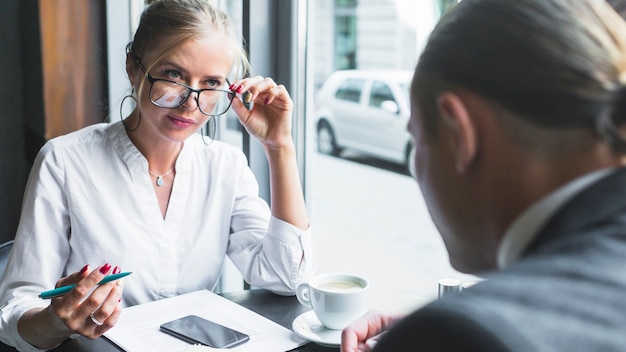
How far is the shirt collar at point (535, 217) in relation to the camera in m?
0.61

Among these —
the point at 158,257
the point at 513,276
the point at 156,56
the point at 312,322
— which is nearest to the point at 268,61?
the point at 156,56

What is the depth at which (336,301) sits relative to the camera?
121 cm

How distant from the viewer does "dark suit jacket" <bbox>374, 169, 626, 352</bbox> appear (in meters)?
0.51

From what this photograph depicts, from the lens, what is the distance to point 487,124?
2.10 ft

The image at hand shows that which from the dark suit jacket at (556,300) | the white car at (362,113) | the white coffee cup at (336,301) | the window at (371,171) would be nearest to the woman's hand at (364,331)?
the white coffee cup at (336,301)

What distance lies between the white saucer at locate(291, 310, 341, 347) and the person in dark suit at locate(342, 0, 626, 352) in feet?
→ 1.76

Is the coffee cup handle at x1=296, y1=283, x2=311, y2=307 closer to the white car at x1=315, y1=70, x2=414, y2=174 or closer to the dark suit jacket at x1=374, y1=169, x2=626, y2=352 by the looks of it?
the dark suit jacket at x1=374, y1=169, x2=626, y2=352

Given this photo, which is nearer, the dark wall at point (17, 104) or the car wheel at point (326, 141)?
the dark wall at point (17, 104)

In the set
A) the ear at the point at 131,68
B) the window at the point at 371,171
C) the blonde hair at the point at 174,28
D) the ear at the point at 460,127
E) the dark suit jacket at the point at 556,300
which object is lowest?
the window at the point at 371,171

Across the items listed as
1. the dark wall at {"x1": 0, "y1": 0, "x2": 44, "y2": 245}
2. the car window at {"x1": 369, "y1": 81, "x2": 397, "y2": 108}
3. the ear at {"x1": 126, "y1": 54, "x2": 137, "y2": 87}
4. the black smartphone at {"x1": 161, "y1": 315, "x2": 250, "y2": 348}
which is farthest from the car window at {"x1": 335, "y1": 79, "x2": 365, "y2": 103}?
the black smartphone at {"x1": 161, "y1": 315, "x2": 250, "y2": 348}

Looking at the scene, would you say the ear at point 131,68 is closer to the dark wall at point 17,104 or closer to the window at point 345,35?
the dark wall at point 17,104

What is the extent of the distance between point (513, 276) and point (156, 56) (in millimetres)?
1128

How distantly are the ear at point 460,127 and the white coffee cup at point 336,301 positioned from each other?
0.60m

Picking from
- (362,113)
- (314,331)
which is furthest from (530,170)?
(362,113)
